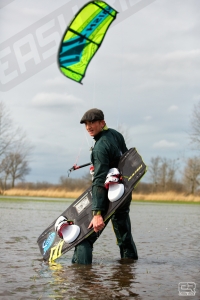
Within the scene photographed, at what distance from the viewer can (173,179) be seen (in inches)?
2591

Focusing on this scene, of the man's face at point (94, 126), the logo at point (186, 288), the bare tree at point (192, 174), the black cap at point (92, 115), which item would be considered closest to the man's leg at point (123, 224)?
the man's face at point (94, 126)

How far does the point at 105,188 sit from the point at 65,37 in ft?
9.39

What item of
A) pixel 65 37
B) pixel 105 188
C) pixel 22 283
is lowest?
pixel 22 283

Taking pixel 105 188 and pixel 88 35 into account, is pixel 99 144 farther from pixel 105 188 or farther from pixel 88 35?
pixel 88 35

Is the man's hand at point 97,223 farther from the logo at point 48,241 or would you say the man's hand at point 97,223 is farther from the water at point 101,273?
the logo at point 48,241

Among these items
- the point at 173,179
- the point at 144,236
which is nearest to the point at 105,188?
the point at 144,236

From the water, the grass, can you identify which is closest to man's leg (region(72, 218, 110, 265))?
the water

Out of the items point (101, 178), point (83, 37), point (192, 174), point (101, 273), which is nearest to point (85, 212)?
point (101, 178)

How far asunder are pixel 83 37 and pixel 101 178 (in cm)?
315

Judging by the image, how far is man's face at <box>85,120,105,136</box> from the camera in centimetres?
643

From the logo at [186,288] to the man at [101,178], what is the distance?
1.37 m

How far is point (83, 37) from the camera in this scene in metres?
8.43

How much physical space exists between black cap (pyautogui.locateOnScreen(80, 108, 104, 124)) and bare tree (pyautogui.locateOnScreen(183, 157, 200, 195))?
169 feet

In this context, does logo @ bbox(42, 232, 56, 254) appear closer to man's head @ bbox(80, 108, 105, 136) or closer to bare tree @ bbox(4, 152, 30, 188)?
man's head @ bbox(80, 108, 105, 136)
